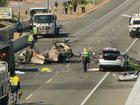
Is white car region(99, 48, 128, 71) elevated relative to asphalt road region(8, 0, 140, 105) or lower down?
elevated

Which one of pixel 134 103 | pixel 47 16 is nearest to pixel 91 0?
pixel 47 16

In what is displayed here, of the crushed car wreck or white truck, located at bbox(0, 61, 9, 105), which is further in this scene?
the crushed car wreck

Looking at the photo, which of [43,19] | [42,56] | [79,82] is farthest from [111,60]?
[43,19]

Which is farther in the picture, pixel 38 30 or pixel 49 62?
pixel 38 30

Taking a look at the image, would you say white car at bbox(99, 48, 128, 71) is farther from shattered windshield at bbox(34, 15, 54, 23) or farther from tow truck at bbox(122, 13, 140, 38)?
shattered windshield at bbox(34, 15, 54, 23)

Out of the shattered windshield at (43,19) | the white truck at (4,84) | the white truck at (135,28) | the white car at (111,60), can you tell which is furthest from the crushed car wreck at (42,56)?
the white truck at (4,84)

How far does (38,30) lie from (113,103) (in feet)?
118

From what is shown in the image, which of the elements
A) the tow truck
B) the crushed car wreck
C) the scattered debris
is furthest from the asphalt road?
the crushed car wreck

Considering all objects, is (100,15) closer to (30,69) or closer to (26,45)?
(26,45)

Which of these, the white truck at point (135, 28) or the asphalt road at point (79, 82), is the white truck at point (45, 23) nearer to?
the asphalt road at point (79, 82)

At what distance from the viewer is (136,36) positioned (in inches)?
2493

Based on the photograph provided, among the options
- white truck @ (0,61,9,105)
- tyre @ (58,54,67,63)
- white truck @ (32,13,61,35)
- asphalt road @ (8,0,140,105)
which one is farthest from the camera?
white truck @ (32,13,61,35)

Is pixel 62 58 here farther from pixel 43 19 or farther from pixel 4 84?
pixel 4 84

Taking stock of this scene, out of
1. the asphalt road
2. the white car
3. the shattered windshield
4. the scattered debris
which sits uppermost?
the shattered windshield
